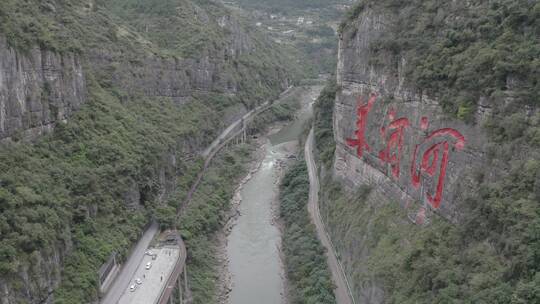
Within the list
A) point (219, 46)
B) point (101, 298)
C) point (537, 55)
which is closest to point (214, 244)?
point (101, 298)

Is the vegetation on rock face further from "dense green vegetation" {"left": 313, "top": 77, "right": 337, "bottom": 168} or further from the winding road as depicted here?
"dense green vegetation" {"left": 313, "top": 77, "right": 337, "bottom": 168}

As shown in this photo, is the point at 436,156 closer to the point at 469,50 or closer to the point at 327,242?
the point at 469,50

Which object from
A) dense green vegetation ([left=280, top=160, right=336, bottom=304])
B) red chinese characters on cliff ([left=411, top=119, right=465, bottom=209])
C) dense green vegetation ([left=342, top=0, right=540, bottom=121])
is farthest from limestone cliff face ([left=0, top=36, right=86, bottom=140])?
red chinese characters on cliff ([left=411, top=119, right=465, bottom=209])

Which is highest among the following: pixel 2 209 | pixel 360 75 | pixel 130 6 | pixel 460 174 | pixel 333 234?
pixel 130 6

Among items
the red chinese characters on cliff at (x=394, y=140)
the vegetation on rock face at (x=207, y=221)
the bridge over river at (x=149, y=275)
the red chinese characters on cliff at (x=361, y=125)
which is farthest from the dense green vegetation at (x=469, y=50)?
the vegetation on rock face at (x=207, y=221)

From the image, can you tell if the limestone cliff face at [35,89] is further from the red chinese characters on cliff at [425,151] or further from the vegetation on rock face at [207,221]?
the red chinese characters on cliff at [425,151]

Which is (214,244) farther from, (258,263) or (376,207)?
(376,207)

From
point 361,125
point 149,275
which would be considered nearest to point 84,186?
point 149,275
